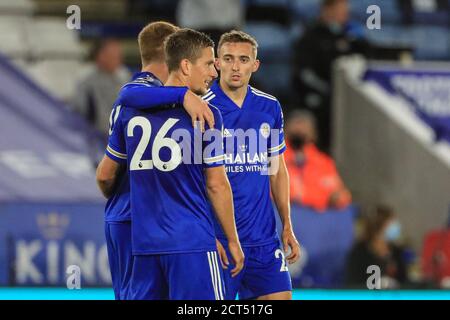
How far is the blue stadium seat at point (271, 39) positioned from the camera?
45.0 feet

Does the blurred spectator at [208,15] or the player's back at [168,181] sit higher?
the blurred spectator at [208,15]

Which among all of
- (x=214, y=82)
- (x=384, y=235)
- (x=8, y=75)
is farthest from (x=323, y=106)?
(x=214, y=82)

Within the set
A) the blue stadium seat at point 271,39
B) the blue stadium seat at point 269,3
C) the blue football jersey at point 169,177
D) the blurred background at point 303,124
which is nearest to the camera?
the blue football jersey at point 169,177

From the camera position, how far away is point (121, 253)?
21.7ft

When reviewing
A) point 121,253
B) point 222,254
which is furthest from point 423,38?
point 121,253

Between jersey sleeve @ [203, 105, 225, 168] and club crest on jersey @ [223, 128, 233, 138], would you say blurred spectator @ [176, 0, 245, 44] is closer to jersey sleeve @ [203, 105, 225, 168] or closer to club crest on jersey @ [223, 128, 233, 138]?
club crest on jersey @ [223, 128, 233, 138]

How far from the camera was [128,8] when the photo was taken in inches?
556

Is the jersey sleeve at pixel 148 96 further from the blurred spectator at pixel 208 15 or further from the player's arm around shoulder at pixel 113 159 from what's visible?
the blurred spectator at pixel 208 15

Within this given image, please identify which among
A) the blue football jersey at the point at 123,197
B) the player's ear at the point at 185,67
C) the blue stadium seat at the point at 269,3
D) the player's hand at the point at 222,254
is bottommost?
the player's hand at the point at 222,254

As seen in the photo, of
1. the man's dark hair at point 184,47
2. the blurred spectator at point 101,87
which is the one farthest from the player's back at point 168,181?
the blurred spectator at point 101,87

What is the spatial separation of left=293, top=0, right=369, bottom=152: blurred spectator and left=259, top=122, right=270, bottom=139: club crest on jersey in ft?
19.6

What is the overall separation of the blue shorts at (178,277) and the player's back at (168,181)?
42mm

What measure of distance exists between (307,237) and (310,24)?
3193 millimetres

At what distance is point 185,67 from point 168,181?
0.54 meters
